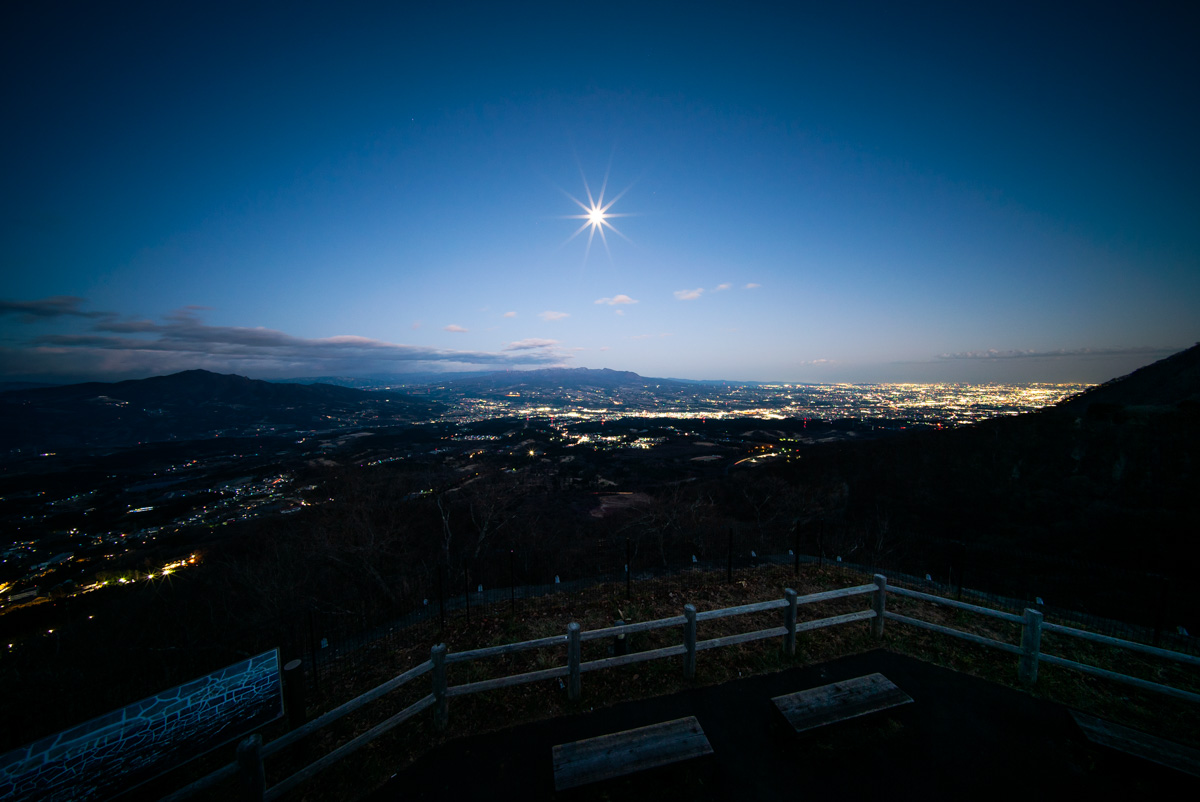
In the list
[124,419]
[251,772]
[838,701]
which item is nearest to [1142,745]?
[838,701]

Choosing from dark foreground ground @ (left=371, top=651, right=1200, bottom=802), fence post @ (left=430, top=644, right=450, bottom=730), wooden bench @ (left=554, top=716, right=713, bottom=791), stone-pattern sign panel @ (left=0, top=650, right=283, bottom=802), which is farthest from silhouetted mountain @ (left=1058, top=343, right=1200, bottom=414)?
stone-pattern sign panel @ (left=0, top=650, right=283, bottom=802)

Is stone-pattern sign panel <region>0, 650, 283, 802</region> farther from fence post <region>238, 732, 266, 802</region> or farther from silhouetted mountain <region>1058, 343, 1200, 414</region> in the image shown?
silhouetted mountain <region>1058, 343, 1200, 414</region>

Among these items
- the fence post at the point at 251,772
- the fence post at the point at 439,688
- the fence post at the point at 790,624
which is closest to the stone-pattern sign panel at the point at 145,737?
the fence post at the point at 251,772

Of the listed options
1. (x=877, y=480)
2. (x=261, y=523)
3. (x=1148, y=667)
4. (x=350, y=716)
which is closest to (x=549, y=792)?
(x=350, y=716)

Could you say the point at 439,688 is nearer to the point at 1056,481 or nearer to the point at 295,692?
the point at 295,692

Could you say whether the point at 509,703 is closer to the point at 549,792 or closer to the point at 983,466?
the point at 549,792
